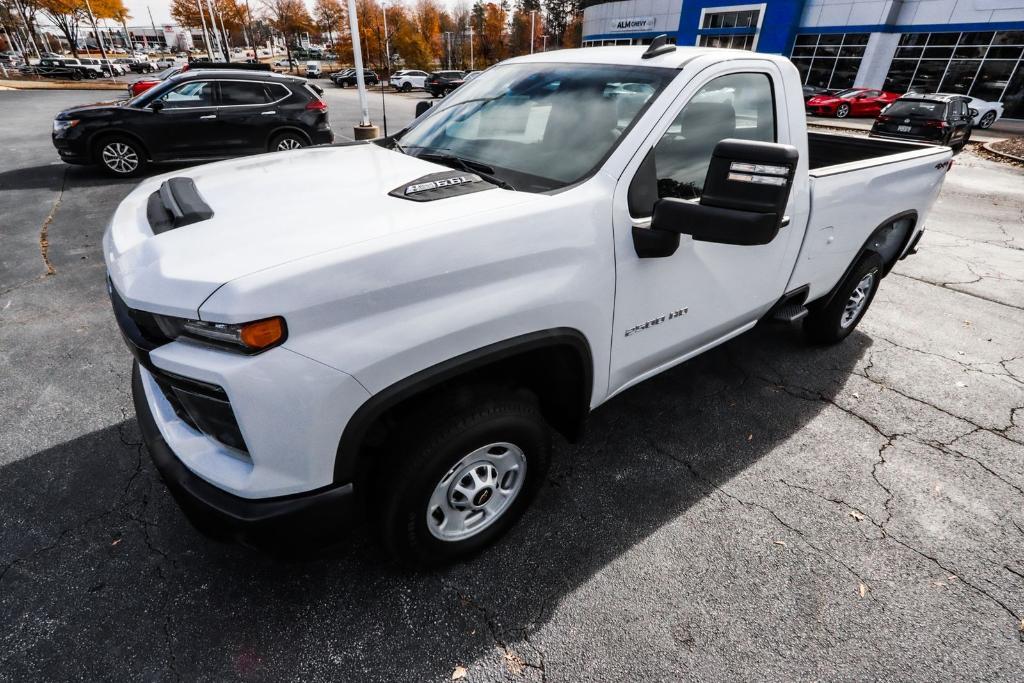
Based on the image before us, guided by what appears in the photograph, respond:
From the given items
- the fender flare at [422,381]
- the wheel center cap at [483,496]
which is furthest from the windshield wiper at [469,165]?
the wheel center cap at [483,496]

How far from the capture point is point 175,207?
75.0 inches

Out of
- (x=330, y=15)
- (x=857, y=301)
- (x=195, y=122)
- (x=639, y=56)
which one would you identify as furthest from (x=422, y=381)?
(x=330, y=15)

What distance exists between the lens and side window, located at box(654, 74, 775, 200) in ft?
7.41

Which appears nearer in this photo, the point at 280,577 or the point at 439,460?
the point at 439,460

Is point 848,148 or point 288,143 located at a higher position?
point 848,148

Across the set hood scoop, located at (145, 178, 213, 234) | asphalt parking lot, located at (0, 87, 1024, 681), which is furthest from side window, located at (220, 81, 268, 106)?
hood scoop, located at (145, 178, 213, 234)

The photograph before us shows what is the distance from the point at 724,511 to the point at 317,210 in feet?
7.50

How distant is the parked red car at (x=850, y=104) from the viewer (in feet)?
75.7

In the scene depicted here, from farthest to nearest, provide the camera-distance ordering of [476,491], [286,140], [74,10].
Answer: [74,10] → [286,140] → [476,491]

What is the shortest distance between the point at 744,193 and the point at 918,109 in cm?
1650

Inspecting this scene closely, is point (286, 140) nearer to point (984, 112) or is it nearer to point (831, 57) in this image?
point (984, 112)

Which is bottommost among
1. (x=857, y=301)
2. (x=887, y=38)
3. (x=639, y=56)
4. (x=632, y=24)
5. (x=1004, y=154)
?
(x=1004, y=154)

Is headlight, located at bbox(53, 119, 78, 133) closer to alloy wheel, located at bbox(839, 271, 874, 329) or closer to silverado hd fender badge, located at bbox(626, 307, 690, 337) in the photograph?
silverado hd fender badge, located at bbox(626, 307, 690, 337)

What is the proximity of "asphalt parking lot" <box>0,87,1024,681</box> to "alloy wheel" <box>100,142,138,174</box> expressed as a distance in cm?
628
